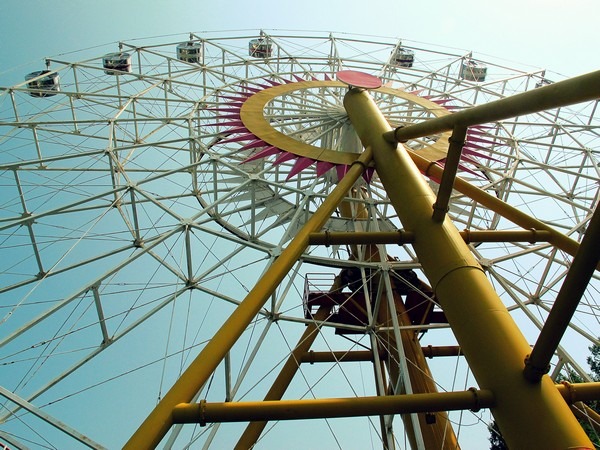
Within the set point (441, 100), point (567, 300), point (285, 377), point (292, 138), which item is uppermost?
point (441, 100)

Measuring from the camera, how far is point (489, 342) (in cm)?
582

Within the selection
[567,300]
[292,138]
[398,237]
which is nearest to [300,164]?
[292,138]

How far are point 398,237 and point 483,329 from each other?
2.19m

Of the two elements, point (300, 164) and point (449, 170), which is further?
point (300, 164)

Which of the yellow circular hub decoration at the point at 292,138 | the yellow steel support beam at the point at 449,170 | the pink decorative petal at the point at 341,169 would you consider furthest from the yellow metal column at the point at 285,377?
the yellow steel support beam at the point at 449,170

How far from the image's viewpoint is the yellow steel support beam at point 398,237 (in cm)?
776

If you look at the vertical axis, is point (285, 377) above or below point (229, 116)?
below

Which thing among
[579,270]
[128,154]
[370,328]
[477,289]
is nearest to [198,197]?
[128,154]

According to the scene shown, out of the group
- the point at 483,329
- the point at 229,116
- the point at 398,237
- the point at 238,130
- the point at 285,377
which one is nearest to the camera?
the point at 483,329

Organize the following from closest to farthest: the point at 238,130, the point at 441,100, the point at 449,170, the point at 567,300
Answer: the point at 567,300
the point at 449,170
the point at 238,130
the point at 441,100

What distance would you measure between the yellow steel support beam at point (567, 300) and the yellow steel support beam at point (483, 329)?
0.80ft

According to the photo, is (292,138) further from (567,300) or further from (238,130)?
(567,300)

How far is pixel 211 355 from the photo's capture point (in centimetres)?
585

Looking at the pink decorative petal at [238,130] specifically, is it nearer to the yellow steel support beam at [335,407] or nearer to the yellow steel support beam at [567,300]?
the yellow steel support beam at [335,407]
